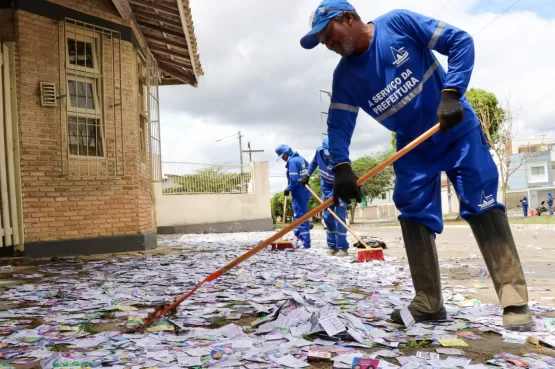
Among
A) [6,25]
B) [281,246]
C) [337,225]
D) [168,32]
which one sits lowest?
[281,246]

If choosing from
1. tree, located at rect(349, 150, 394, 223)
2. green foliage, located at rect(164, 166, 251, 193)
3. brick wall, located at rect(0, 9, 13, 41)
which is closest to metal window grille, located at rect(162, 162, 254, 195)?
green foliage, located at rect(164, 166, 251, 193)

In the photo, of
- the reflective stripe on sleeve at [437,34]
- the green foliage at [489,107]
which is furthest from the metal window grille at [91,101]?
the green foliage at [489,107]

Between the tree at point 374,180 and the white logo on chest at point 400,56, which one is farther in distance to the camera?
the tree at point 374,180

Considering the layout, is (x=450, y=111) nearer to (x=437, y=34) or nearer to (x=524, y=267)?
(x=437, y=34)

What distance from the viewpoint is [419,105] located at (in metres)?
2.93

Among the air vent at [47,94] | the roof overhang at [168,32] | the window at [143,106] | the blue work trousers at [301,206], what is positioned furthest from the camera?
the window at [143,106]

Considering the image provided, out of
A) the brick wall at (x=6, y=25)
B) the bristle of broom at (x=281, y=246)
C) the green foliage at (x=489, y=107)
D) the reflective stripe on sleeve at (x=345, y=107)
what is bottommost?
the bristle of broom at (x=281, y=246)

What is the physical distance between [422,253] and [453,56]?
1.27m

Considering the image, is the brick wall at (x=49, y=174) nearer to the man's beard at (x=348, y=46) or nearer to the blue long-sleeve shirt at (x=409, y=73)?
the blue long-sleeve shirt at (x=409, y=73)

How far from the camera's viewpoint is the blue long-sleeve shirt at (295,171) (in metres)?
9.49

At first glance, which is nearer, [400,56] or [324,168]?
[400,56]

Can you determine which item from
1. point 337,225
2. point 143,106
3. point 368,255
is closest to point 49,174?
point 143,106

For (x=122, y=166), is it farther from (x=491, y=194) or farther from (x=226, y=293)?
(x=491, y=194)

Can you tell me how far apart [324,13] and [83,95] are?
661 cm
